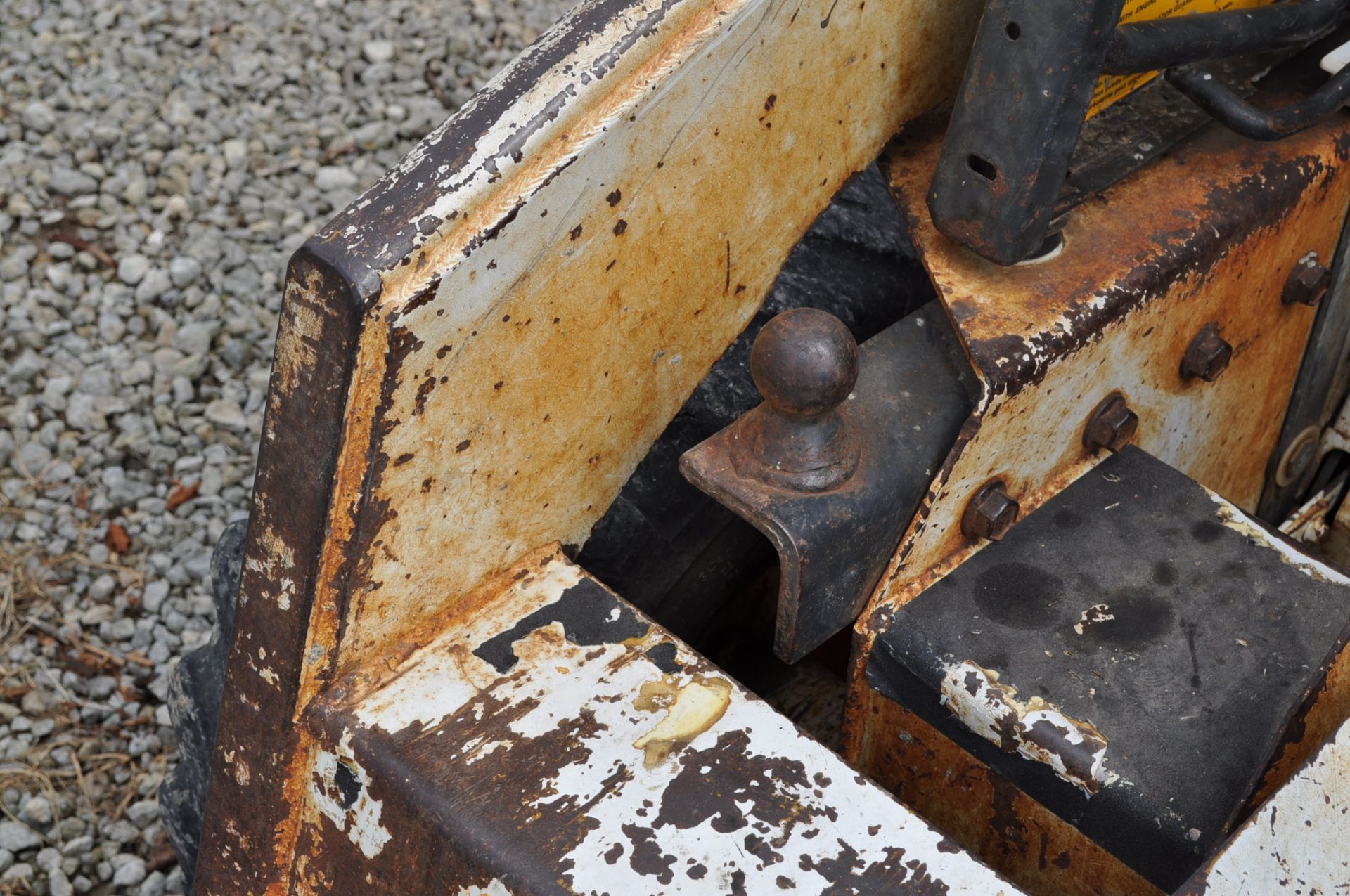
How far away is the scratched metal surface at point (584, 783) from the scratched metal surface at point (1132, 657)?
0.20 m

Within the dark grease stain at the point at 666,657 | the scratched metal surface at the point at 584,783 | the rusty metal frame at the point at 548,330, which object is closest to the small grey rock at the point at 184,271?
the rusty metal frame at the point at 548,330

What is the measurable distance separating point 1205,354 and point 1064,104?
0.43 m

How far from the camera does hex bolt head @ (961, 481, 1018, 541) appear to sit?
5.06ft

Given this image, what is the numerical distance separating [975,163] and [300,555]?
764mm

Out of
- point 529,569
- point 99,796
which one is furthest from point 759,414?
point 99,796

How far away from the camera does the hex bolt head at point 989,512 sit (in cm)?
154

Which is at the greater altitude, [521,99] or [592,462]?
[521,99]

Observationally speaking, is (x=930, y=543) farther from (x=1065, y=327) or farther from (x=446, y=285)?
(x=446, y=285)

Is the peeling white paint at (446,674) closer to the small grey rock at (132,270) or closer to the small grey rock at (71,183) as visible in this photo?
the small grey rock at (132,270)

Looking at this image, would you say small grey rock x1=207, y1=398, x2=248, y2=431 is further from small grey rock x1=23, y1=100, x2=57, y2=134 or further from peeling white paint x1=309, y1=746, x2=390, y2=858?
peeling white paint x1=309, y1=746, x2=390, y2=858

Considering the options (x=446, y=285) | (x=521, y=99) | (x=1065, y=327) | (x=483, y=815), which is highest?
(x=521, y=99)

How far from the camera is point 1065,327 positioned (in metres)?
1.52

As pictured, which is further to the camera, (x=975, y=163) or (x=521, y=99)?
(x=975, y=163)

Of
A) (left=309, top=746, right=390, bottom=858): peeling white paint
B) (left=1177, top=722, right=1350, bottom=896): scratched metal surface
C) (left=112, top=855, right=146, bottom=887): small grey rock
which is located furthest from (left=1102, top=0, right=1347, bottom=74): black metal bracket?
(left=112, top=855, right=146, bottom=887): small grey rock
